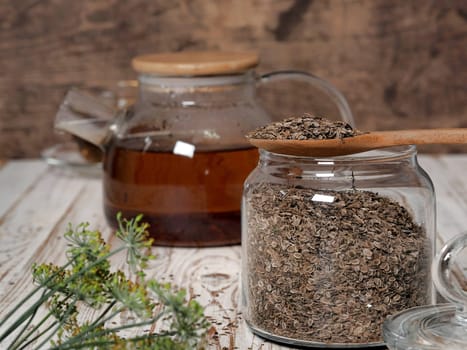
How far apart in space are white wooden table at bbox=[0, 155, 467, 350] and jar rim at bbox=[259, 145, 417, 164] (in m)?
0.17

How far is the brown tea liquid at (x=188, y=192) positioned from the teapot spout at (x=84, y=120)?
0.11 m

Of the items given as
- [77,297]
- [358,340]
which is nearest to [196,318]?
[77,297]

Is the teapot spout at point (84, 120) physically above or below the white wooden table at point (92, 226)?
above

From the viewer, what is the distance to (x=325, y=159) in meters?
0.80

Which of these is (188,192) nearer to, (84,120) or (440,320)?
(84,120)

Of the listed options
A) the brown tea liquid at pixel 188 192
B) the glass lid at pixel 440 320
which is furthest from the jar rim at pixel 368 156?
the brown tea liquid at pixel 188 192

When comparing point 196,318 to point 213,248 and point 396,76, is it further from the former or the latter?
point 396,76

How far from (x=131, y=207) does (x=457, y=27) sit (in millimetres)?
797

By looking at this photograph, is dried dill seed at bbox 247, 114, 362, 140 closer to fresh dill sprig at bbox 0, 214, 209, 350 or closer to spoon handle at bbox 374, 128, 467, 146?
spoon handle at bbox 374, 128, 467, 146

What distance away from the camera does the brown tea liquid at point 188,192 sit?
1081 mm

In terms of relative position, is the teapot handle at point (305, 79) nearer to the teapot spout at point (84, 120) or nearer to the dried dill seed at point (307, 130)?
the teapot spout at point (84, 120)

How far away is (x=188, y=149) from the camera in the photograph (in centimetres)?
108

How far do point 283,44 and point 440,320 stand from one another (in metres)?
0.95

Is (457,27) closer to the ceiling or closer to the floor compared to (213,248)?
closer to the ceiling
